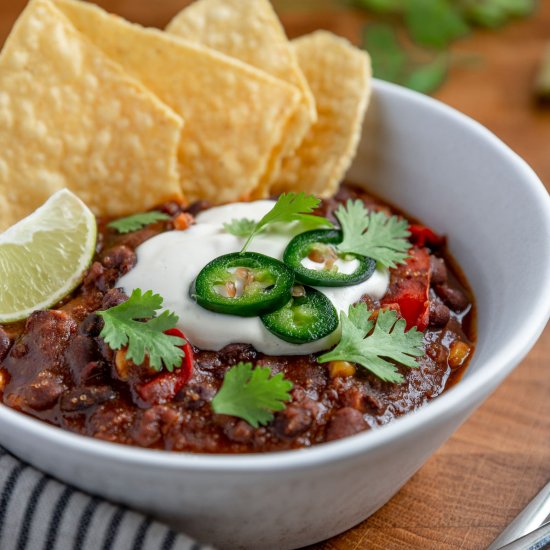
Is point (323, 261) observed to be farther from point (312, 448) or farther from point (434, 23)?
point (434, 23)

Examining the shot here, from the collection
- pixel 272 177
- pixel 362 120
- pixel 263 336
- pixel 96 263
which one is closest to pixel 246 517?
pixel 263 336

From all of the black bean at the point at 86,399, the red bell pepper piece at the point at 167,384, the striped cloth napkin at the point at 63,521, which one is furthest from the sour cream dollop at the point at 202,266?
the striped cloth napkin at the point at 63,521

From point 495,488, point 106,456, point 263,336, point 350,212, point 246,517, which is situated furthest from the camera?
point 350,212

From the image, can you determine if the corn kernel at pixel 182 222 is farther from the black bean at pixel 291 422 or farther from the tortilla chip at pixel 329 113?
the black bean at pixel 291 422

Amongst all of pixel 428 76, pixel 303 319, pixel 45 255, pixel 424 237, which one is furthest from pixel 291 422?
pixel 428 76

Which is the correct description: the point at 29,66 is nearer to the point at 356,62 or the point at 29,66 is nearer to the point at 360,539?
the point at 356,62

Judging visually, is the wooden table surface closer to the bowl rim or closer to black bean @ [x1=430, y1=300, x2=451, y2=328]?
black bean @ [x1=430, y1=300, x2=451, y2=328]
